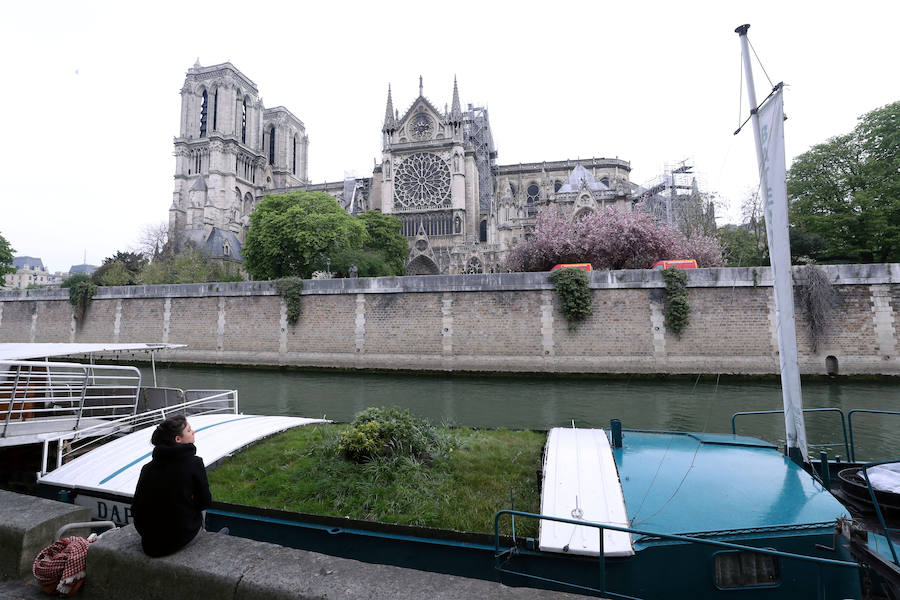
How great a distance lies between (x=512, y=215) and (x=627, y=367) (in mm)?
29209

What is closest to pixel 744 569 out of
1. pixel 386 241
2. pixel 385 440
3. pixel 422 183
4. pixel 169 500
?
pixel 385 440

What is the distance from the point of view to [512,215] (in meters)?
44.8

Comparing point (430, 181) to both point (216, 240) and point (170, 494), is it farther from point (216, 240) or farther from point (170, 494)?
point (170, 494)

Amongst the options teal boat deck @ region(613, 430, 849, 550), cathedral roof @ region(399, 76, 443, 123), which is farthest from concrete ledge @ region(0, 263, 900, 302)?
cathedral roof @ region(399, 76, 443, 123)

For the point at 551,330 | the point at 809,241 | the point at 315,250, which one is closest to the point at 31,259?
the point at 315,250

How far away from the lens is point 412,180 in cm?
4994

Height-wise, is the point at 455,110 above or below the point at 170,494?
above

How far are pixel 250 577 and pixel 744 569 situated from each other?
122 inches

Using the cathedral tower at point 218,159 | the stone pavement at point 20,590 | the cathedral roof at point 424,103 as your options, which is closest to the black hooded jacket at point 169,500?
the stone pavement at point 20,590

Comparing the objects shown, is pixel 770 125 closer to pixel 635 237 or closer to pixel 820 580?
pixel 820 580

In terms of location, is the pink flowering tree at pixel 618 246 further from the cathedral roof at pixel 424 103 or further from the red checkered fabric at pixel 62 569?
the cathedral roof at pixel 424 103

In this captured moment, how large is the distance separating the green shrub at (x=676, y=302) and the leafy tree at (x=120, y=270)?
37855 millimetres

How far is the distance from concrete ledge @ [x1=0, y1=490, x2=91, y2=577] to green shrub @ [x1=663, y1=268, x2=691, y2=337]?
18.2 metres

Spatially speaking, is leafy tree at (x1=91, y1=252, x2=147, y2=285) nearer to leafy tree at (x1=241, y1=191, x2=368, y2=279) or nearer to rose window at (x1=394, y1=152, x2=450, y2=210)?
leafy tree at (x1=241, y1=191, x2=368, y2=279)
